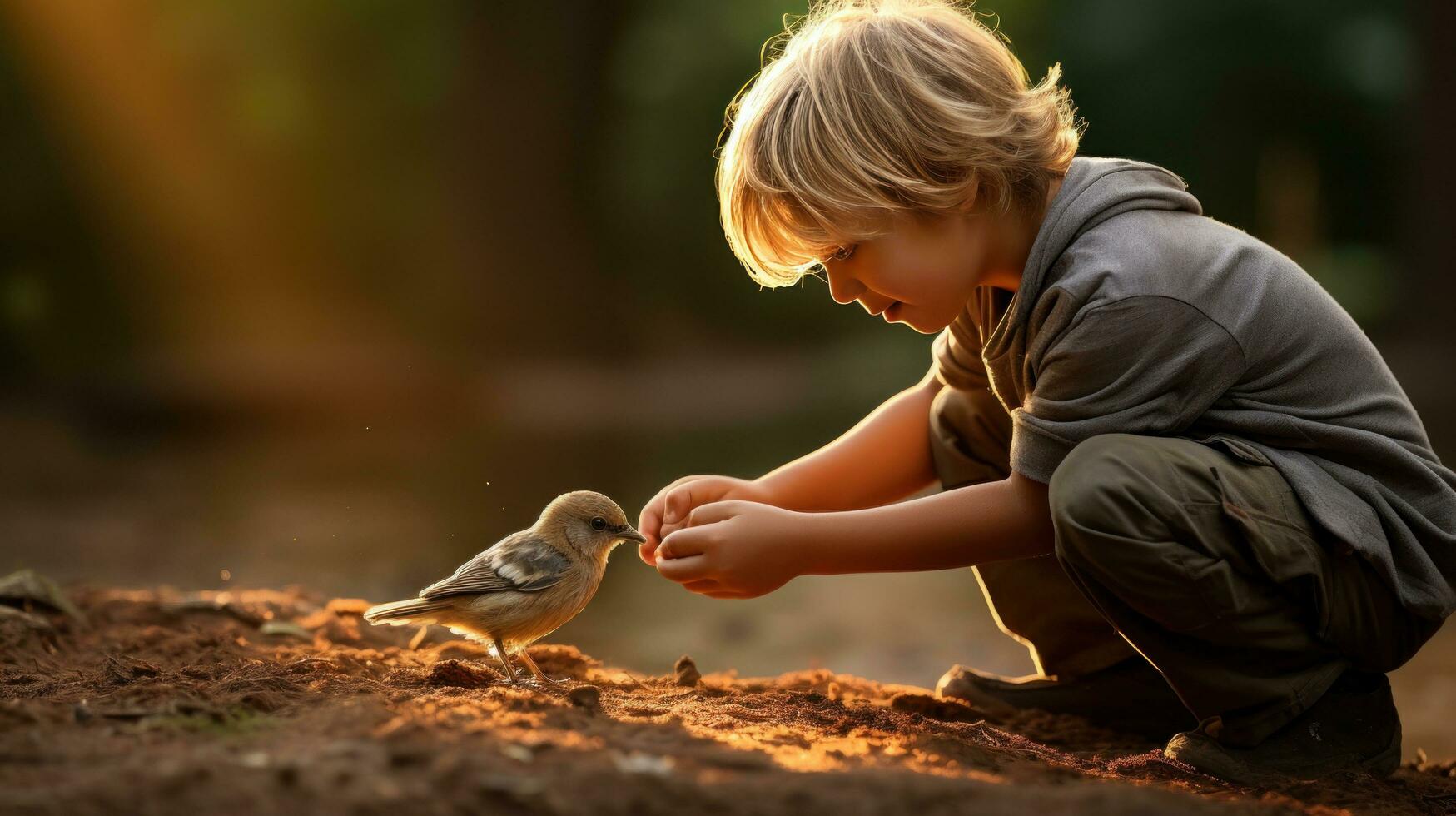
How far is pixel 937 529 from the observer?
272cm

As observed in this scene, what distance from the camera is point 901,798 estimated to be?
5.65 ft

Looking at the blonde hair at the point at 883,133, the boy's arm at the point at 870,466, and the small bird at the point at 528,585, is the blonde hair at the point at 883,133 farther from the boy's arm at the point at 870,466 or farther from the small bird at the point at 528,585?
the small bird at the point at 528,585

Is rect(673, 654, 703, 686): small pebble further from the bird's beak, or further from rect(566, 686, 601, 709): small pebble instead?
rect(566, 686, 601, 709): small pebble

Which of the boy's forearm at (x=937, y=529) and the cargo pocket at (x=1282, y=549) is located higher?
the boy's forearm at (x=937, y=529)

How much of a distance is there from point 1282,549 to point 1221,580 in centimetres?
16

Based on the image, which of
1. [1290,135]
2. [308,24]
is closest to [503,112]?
[308,24]

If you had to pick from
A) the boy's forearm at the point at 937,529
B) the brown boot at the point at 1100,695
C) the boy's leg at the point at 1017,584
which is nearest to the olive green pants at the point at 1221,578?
the boy's forearm at the point at 937,529

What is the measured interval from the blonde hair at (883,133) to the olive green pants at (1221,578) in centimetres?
74

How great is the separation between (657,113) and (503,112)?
199 centimetres


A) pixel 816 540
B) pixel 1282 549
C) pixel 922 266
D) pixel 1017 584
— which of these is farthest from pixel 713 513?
pixel 1282 549

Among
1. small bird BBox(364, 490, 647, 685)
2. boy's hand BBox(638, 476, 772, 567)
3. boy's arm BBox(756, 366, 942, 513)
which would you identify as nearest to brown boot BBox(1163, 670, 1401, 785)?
boy's arm BBox(756, 366, 942, 513)

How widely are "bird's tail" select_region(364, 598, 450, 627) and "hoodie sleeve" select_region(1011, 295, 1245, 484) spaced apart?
1.61 meters

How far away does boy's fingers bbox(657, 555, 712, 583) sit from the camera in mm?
2748

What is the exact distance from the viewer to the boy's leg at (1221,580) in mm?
2404
